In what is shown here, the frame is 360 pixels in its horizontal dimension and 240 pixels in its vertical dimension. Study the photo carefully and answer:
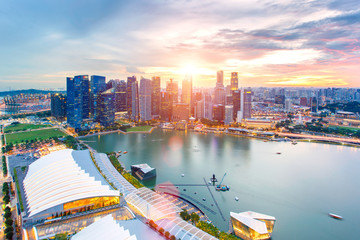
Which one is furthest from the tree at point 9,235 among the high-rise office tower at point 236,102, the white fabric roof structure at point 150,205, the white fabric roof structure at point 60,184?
the high-rise office tower at point 236,102

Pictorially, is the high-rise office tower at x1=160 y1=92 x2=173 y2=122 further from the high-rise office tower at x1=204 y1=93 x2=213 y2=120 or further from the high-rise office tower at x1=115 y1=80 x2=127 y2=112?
the high-rise office tower at x1=115 y1=80 x2=127 y2=112

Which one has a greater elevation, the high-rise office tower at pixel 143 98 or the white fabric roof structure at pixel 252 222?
the high-rise office tower at pixel 143 98

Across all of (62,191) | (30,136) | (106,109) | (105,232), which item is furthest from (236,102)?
→ (105,232)

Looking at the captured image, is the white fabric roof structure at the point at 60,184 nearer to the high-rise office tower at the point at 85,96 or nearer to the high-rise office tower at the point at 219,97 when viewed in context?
the high-rise office tower at the point at 85,96

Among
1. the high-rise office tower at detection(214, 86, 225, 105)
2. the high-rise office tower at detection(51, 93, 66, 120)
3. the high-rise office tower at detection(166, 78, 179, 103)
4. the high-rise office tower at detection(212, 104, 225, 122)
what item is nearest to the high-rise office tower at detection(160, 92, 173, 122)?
the high-rise office tower at detection(166, 78, 179, 103)

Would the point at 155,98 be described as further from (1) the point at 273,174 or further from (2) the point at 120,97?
(1) the point at 273,174

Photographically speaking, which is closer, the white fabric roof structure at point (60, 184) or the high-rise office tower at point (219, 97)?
the white fabric roof structure at point (60, 184)
